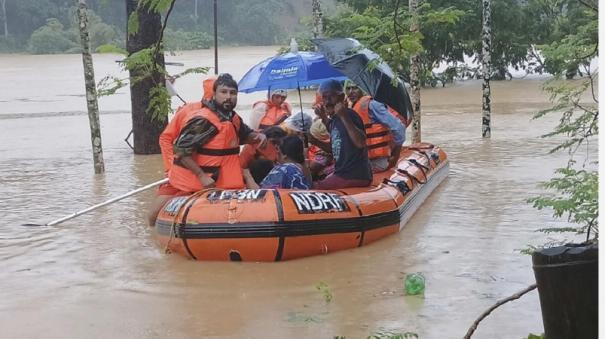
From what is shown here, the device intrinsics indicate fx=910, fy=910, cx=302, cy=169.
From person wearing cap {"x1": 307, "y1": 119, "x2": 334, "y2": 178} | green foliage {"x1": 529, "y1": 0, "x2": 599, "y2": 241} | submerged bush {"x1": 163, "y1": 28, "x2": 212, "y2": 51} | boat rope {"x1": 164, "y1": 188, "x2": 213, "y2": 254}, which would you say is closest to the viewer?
green foliage {"x1": 529, "y1": 0, "x2": 599, "y2": 241}

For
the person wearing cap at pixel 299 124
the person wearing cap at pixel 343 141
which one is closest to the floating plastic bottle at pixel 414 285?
the person wearing cap at pixel 343 141

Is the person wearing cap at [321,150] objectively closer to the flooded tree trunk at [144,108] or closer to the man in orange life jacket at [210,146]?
the man in orange life jacket at [210,146]

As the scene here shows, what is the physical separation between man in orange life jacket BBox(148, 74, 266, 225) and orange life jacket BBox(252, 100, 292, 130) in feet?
7.90

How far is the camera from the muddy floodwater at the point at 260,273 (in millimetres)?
5207

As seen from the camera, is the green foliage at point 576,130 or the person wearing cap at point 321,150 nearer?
the green foliage at point 576,130

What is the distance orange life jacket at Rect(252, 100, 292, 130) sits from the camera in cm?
967

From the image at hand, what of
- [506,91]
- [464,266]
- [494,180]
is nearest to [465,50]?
[506,91]

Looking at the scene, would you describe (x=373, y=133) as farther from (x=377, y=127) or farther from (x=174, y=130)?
(x=174, y=130)

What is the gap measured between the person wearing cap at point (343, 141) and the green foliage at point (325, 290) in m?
1.66

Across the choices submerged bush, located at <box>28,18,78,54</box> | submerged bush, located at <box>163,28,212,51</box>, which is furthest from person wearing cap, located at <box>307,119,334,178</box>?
submerged bush, located at <box>28,18,78,54</box>

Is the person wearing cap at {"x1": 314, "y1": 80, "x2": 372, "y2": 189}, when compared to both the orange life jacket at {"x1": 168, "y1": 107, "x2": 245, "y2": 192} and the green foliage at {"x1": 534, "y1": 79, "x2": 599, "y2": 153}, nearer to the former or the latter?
the orange life jacket at {"x1": 168, "y1": 107, "x2": 245, "y2": 192}

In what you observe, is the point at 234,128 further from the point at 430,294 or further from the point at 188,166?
the point at 430,294

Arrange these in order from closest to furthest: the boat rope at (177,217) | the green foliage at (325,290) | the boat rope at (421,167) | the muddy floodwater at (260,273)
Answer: the muddy floodwater at (260,273), the green foliage at (325,290), the boat rope at (177,217), the boat rope at (421,167)

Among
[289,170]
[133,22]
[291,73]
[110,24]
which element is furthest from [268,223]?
[110,24]
